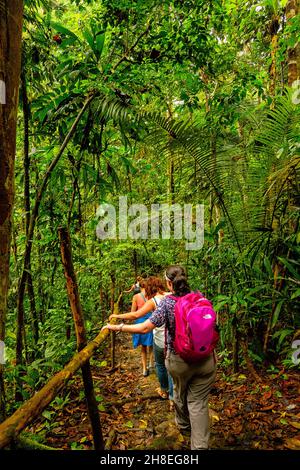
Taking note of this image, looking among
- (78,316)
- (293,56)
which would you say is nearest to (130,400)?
(78,316)

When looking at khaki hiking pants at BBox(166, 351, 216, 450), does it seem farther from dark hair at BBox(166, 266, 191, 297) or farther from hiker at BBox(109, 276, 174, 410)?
hiker at BBox(109, 276, 174, 410)

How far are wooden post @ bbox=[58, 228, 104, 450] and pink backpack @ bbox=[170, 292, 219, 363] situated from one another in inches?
29.8

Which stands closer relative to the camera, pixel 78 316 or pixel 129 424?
pixel 78 316

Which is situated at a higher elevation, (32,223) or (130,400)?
(32,223)

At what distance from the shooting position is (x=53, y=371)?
12.3 feet

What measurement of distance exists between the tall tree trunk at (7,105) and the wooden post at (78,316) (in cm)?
81

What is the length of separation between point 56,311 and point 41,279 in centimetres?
52

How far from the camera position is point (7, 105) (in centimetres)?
142

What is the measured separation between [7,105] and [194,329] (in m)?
1.89

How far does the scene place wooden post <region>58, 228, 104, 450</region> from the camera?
2.33 m

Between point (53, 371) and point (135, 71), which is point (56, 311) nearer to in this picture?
point (53, 371)

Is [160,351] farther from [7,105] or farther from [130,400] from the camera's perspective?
[7,105]

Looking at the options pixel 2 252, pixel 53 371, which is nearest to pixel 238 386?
pixel 53 371

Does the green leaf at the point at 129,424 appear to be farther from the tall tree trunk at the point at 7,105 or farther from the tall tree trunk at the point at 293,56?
the tall tree trunk at the point at 293,56
